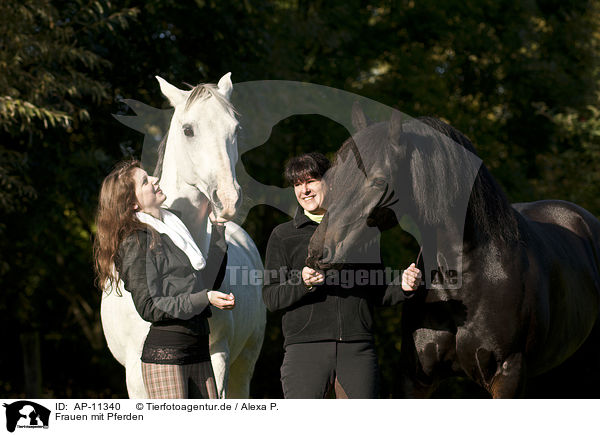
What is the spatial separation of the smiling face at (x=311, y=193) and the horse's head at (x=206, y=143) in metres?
0.57

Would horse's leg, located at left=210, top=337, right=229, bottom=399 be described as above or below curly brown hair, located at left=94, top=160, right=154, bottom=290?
below

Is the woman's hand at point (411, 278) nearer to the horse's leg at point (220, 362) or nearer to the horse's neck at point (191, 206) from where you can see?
the horse's neck at point (191, 206)

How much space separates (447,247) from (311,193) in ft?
2.24

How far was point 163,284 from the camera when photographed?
3.11 metres

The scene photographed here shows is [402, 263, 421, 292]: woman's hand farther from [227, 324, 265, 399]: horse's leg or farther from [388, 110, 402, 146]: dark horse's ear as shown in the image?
[227, 324, 265, 399]: horse's leg

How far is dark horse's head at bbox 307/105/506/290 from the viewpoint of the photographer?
2.94 m

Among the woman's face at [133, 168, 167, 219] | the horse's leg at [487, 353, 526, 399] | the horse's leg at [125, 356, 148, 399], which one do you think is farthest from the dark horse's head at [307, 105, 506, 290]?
the horse's leg at [125, 356, 148, 399]

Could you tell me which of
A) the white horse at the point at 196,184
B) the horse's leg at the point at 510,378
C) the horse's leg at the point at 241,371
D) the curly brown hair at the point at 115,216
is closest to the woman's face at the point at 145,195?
the curly brown hair at the point at 115,216

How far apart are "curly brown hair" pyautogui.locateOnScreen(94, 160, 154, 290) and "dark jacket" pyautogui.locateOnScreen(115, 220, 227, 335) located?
0.20 feet

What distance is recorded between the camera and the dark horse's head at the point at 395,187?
116 inches

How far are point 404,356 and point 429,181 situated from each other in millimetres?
925

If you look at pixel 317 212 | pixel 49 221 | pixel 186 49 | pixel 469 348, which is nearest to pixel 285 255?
pixel 317 212
